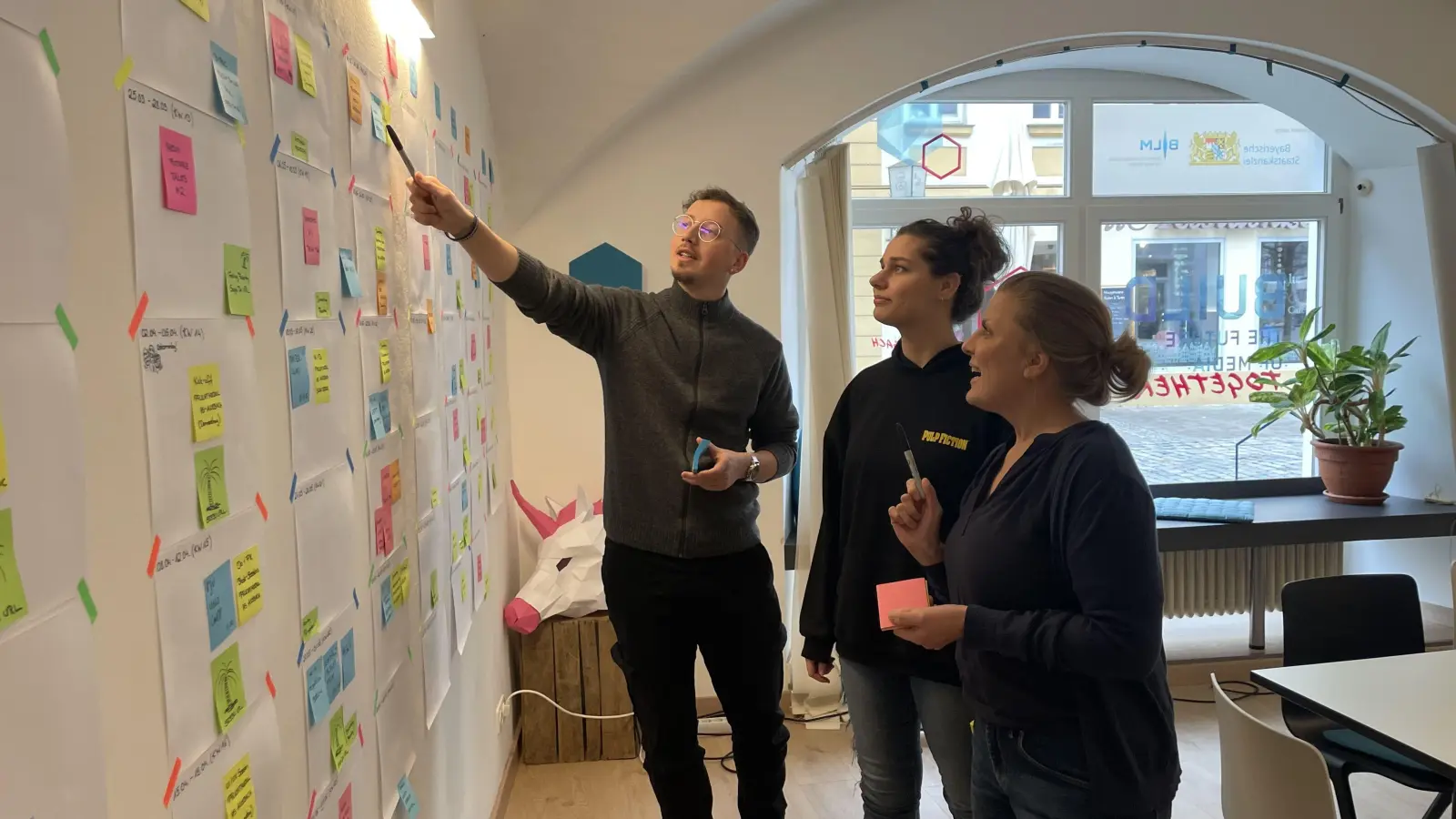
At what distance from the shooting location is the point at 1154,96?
166 inches

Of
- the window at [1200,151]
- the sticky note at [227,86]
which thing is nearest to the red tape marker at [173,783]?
the sticky note at [227,86]

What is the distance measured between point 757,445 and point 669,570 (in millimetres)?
377

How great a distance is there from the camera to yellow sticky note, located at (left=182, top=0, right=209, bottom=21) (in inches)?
34.6

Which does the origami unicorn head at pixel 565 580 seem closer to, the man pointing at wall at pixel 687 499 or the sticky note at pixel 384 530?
the man pointing at wall at pixel 687 499

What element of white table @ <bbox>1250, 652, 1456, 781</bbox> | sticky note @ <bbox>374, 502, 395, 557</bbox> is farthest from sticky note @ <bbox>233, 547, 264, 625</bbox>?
white table @ <bbox>1250, 652, 1456, 781</bbox>

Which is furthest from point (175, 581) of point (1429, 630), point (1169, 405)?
point (1429, 630)

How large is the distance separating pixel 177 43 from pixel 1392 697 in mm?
2263

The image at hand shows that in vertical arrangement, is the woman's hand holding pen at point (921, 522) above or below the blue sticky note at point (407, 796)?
above

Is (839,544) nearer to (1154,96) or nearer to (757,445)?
(757,445)

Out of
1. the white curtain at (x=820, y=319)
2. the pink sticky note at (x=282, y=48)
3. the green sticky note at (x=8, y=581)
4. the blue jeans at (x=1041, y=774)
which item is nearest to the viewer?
the green sticky note at (x=8, y=581)

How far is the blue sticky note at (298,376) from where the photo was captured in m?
1.13

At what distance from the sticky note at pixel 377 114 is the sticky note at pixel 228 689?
0.91m

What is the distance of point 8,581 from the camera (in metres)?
0.59

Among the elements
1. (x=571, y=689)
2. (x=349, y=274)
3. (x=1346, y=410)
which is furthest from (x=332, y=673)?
(x=1346, y=410)
